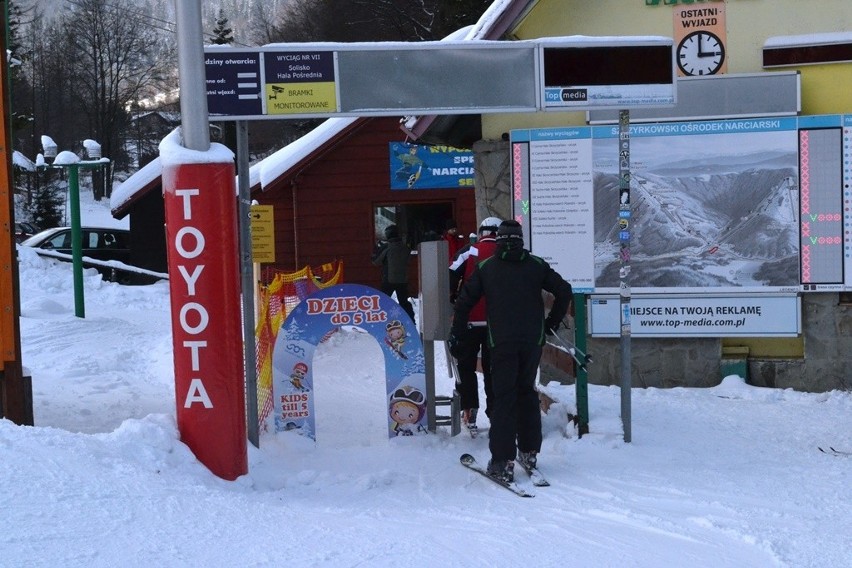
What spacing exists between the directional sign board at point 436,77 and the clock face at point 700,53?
287 cm

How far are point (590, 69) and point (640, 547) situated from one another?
3.64 meters

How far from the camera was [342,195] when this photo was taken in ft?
66.7

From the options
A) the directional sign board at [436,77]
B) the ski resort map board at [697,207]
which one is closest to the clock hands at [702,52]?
the ski resort map board at [697,207]

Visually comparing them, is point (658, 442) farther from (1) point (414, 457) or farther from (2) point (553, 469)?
(1) point (414, 457)

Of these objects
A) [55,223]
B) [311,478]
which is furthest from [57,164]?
[55,223]

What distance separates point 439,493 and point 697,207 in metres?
5.08

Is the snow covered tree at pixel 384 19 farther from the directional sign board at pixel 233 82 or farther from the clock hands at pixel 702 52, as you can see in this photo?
the directional sign board at pixel 233 82

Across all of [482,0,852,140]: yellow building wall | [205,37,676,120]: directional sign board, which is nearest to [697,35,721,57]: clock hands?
[482,0,852,140]: yellow building wall

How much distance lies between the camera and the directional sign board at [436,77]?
23.3 feet

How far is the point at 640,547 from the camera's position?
5.32 m

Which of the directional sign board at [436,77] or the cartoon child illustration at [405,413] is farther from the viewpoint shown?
the cartoon child illustration at [405,413]

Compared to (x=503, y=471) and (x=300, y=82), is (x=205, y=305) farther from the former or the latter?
(x=503, y=471)

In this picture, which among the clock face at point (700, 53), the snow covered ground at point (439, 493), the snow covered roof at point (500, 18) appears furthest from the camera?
the clock face at point (700, 53)

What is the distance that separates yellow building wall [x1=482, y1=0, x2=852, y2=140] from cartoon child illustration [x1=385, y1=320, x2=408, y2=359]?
3386 mm
